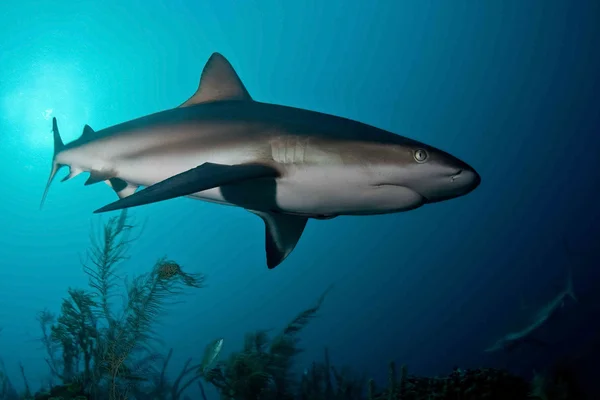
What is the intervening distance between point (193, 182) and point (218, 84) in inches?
77.8

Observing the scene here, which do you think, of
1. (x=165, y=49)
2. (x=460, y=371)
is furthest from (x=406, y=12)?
(x=460, y=371)

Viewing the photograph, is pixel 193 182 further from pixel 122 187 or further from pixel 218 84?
pixel 122 187

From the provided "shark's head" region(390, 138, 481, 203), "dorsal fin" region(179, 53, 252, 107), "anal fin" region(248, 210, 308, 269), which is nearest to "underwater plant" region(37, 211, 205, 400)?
"anal fin" region(248, 210, 308, 269)

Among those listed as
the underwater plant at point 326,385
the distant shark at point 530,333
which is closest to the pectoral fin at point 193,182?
the underwater plant at point 326,385

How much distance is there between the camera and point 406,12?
35250 millimetres

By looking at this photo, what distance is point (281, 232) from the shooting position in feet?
11.7

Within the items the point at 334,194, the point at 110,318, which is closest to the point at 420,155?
the point at 334,194

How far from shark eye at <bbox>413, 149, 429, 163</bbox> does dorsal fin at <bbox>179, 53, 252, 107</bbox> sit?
222 centimetres

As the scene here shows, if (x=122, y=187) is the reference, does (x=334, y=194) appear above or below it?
below

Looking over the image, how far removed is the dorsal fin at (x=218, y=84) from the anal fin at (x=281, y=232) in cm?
137

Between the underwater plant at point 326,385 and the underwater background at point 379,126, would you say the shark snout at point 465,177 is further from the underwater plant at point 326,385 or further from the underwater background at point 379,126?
the underwater plant at point 326,385

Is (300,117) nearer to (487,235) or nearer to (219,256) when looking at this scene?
(219,256)

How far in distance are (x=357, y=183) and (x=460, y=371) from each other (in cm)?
399

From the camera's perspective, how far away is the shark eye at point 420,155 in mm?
2148
